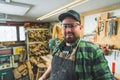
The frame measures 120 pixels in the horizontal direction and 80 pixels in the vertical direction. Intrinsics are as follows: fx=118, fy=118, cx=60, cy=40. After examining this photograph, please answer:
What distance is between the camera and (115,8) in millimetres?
2438

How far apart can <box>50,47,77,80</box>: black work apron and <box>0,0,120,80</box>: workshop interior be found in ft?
4.25

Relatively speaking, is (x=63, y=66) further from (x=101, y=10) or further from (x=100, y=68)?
(x=101, y=10)

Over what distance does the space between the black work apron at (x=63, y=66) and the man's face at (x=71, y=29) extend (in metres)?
0.11

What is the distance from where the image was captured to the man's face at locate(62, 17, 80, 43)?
3.49 ft

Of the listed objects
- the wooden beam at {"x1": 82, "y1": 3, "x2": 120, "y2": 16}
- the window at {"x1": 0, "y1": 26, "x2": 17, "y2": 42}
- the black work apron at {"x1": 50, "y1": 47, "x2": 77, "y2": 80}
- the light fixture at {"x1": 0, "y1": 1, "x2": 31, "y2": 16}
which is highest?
the light fixture at {"x1": 0, "y1": 1, "x2": 31, "y2": 16}

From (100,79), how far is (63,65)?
336mm

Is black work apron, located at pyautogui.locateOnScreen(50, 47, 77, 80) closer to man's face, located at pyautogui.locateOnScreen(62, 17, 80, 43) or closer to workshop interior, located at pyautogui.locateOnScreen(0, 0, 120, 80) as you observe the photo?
man's face, located at pyautogui.locateOnScreen(62, 17, 80, 43)

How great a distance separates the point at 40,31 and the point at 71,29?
14.2ft

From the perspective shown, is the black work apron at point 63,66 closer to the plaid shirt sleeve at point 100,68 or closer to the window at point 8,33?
the plaid shirt sleeve at point 100,68

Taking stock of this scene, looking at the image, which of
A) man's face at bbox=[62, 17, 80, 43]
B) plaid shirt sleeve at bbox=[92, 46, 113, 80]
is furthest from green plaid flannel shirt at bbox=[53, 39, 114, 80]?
man's face at bbox=[62, 17, 80, 43]

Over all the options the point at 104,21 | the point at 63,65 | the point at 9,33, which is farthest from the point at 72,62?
the point at 9,33

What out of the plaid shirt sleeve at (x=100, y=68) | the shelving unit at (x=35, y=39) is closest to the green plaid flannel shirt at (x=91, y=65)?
the plaid shirt sleeve at (x=100, y=68)

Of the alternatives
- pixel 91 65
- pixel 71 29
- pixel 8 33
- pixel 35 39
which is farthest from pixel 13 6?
pixel 35 39

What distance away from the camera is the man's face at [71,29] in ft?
3.49
